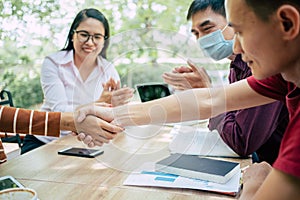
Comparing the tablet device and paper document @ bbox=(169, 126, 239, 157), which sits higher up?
the tablet device

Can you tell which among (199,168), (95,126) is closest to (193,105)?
(199,168)

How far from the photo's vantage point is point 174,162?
42.1 inches

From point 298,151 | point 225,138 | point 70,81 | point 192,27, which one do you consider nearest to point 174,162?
point 225,138

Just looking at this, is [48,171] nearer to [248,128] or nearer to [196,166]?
[196,166]

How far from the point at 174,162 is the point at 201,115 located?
0.56 ft

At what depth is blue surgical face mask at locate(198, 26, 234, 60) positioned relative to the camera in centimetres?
148

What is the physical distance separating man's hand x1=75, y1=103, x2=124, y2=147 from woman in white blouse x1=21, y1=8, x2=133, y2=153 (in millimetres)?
368

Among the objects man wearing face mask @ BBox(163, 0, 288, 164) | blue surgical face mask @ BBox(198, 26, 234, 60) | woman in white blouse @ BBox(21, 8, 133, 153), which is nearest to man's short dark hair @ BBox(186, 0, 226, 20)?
man wearing face mask @ BBox(163, 0, 288, 164)

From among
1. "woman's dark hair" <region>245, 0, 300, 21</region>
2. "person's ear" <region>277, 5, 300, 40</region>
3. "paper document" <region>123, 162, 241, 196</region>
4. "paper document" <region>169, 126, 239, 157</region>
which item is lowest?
"paper document" <region>123, 162, 241, 196</region>

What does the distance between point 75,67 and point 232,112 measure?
1050mm

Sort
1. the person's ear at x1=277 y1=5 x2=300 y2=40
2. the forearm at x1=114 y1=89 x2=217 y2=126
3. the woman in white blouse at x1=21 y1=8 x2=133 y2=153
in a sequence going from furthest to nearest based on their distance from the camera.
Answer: the woman in white blouse at x1=21 y1=8 x2=133 y2=153 < the forearm at x1=114 y1=89 x2=217 y2=126 < the person's ear at x1=277 y1=5 x2=300 y2=40

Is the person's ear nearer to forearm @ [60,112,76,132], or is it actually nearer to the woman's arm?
forearm @ [60,112,76,132]

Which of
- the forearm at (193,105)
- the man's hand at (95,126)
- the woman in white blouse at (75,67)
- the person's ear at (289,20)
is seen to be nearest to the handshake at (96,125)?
the man's hand at (95,126)

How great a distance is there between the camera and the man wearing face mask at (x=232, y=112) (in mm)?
1162
